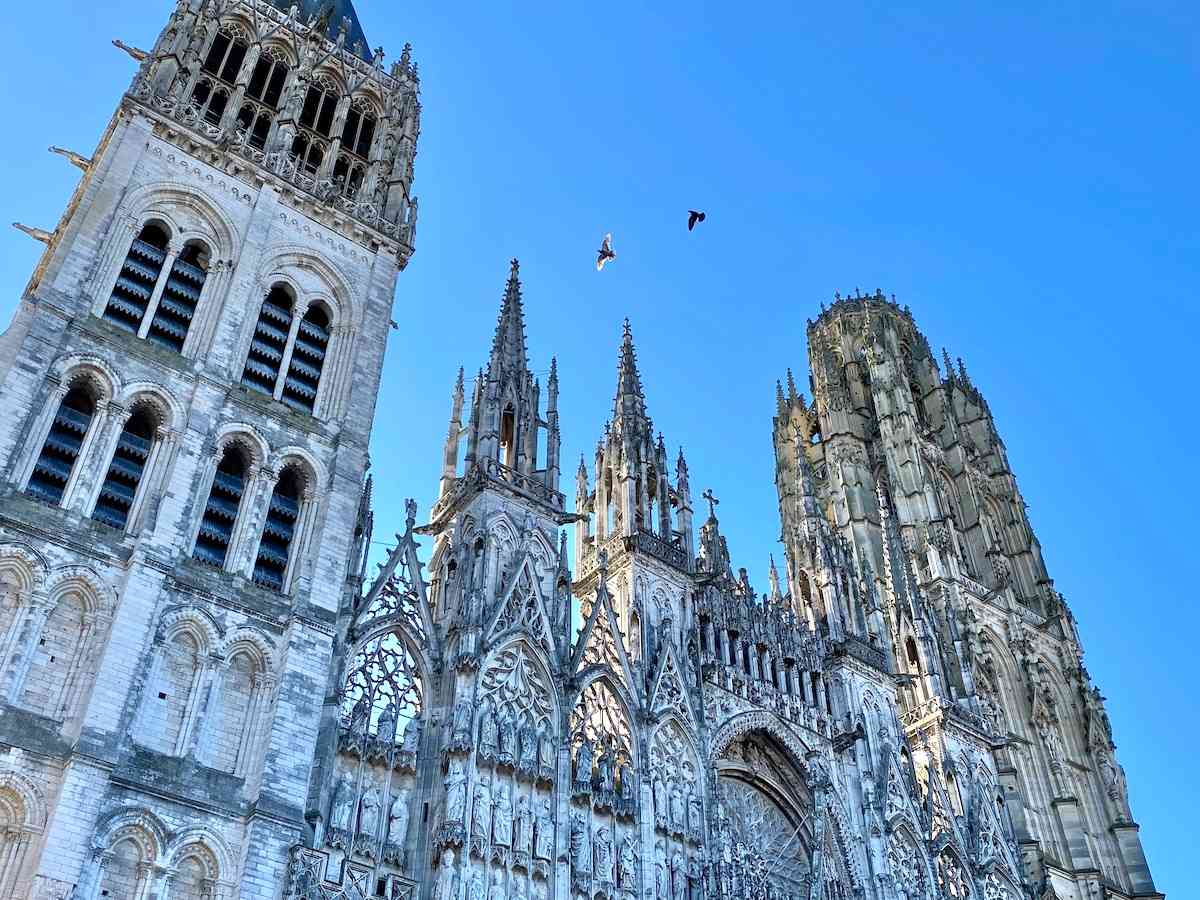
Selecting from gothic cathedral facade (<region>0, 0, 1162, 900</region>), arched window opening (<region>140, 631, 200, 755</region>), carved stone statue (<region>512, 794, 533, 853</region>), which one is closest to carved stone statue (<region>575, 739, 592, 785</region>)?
gothic cathedral facade (<region>0, 0, 1162, 900</region>)

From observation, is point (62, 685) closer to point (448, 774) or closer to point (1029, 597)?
point (448, 774)

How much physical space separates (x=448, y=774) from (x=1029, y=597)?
114 feet

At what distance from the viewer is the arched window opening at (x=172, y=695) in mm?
19359

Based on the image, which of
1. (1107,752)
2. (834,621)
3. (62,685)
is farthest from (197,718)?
(1107,752)

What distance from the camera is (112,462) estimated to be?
2181 centimetres

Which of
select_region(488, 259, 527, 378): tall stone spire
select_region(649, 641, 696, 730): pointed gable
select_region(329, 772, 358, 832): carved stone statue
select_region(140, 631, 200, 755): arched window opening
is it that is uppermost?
select_region(488, 259, 527, 378): tall stone spire

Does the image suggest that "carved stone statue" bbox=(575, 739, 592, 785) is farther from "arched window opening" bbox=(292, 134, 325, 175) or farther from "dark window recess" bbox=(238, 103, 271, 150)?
"dark window recess" bbox=(238, 103, 271, 150)

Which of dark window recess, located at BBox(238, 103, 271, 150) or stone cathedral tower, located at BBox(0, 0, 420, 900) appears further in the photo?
dark window recess, located at BBox(238, 103, 271, 150)

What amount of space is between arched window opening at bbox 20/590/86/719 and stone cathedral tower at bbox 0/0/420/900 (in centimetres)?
4

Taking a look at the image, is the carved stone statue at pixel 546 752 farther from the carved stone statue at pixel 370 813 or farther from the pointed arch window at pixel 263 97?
the pointed arch window at pixel 263 97

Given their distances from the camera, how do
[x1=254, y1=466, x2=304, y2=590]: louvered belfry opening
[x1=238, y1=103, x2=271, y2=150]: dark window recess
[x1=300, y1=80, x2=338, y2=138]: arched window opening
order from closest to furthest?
[x1=254, y1=466, x2=304, y2=590]: louvered belfry opening < [x1=238, y1=103, x2=271, y2=150]: dark window recess < [x1=300, y1=80, x2=338, y2=138]: arched window opening

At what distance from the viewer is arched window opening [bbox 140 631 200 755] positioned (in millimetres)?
19359

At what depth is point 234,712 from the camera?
20547mm

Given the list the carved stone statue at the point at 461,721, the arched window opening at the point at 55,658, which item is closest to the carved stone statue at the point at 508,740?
the carved stone statue at the point at 461,721
